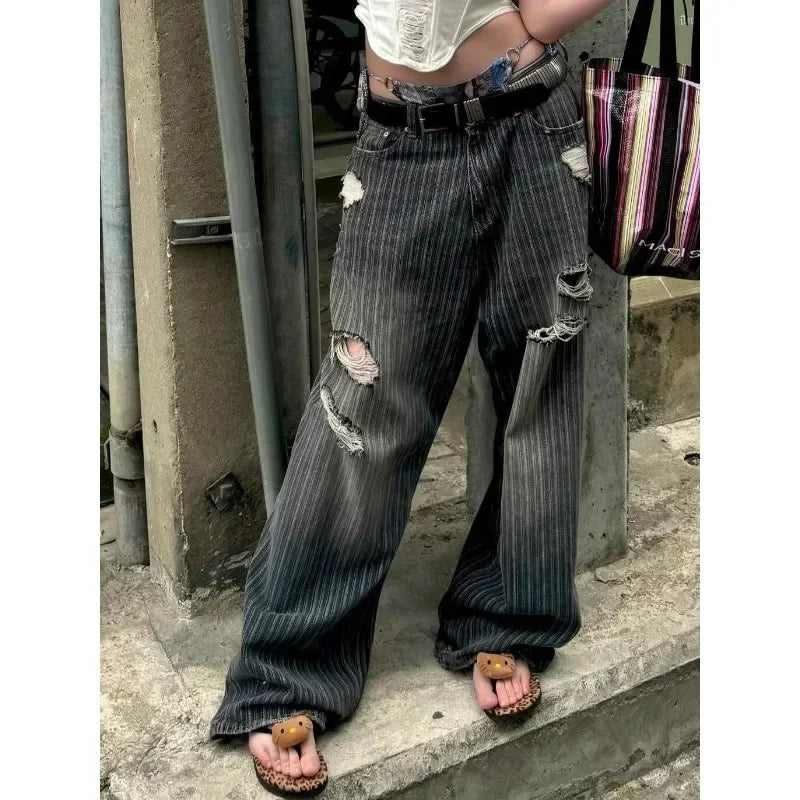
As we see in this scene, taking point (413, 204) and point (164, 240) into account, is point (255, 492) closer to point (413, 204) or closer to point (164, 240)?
point (164, 240)

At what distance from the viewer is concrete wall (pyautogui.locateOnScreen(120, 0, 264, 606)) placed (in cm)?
229

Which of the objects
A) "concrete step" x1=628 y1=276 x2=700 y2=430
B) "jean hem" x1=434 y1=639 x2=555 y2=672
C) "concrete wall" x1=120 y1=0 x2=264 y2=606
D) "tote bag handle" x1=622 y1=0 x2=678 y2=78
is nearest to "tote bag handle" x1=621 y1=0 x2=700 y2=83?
"tote bag handle" x1=622 y1=0 x2=678 y2=78

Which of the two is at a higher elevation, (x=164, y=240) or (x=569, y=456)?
(x=164, y=240)

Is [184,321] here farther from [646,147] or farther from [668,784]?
[668,784]

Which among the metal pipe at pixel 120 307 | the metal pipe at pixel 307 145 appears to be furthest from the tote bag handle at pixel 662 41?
the metal pipe at pixel 120 307

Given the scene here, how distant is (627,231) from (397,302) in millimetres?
460

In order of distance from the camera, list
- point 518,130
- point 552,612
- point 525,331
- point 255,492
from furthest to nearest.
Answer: point 255,492 < point 552,612 < point 525,331 < point 518,130

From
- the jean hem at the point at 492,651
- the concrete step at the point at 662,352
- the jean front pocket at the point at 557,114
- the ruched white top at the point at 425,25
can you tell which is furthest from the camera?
the concrete step at the point at 662,352

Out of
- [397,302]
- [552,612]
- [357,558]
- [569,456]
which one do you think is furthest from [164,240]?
[552,612]

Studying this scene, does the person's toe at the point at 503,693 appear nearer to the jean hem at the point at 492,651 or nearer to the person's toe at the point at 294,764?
the jean hem at the point at 492,651

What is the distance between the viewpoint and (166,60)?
2260mm

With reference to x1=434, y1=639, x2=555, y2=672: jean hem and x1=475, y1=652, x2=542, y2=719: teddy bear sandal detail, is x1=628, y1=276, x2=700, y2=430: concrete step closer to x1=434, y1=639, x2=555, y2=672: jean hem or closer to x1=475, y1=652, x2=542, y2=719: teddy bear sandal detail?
x1=434, y1=639, x2=555, y2=672: jean hem

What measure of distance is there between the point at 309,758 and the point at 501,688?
45 centimetres

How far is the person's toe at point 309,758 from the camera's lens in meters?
2.11
